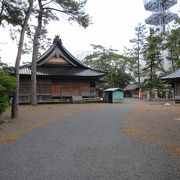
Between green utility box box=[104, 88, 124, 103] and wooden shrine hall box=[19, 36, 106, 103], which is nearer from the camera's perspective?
wooden shrine hall box=[19, 36, 106, 103]

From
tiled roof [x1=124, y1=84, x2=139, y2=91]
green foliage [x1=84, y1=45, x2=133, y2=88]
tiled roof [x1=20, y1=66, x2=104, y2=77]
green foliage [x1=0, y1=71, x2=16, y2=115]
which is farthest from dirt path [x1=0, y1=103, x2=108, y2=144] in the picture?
tiled roof [x1=124, y1=84, x2=139, y2=91]

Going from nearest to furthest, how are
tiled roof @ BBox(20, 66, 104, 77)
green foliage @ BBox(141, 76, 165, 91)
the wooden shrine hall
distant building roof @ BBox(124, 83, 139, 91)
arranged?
1. tiled roof @ BBox(20, 66, 104, 77)
2. the wooden shrine hall
3. green foliage @ BBox(141, 76, 165, 91)
4. distant building roof @ BBox(124, 83, 139, 91)

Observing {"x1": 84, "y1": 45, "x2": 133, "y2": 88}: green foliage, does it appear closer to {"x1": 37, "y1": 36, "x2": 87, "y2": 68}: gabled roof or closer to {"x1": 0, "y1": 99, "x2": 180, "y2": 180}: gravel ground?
{"x1": 37, "y1": 36, "x2": 87, "y2": 68}: gabled roof

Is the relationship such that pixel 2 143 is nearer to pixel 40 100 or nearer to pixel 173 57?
pixel 40 100

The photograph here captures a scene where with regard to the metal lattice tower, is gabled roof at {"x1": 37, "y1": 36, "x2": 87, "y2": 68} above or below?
below

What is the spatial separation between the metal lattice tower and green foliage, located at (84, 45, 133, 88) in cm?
1203

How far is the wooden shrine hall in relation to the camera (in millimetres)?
31453

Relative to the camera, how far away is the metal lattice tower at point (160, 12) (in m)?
58.9

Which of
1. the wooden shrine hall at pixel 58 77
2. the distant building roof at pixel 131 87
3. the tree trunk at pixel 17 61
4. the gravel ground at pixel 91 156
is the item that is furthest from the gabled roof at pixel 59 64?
the distant building roof at pixel 131 87

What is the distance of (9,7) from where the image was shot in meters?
15.4

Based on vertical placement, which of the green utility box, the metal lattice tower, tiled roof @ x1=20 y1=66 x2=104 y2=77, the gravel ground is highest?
the metal lattice tower

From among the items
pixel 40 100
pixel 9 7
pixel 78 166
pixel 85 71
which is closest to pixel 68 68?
pixel 85 71

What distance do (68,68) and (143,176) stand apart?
97.6 ft

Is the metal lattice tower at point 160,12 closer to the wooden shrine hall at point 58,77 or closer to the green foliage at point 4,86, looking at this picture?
the wooden shrine hall at point 58,77
